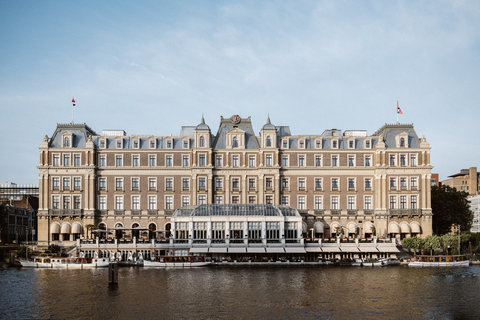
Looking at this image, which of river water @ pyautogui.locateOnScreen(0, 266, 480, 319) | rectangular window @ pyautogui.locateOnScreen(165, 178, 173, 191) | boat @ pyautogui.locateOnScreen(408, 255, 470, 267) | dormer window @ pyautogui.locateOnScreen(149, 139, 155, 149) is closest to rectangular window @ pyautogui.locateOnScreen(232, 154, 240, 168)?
rectangular window @ pyautogui.locateOnScreen(165, 178, 173, 191)

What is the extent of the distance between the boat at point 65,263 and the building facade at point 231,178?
1592cm

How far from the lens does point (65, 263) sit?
292ft

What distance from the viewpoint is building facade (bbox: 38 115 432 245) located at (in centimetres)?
10712

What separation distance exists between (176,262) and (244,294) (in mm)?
→ 33979

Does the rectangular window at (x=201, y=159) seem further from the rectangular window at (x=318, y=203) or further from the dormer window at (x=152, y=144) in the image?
the rectangular window at (x=318, y=203)

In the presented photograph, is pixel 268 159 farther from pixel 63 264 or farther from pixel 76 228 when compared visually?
pixel 63 264

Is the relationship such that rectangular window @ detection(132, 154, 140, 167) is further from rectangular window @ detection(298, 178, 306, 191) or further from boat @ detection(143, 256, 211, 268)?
rectangular window @ detection(298, 178, 306, 191)

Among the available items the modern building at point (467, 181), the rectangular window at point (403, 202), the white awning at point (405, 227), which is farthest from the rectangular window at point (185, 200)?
the modern building at point (467, 181)

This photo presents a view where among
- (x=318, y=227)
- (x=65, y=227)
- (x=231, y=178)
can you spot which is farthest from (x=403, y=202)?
(x=65, y=227)

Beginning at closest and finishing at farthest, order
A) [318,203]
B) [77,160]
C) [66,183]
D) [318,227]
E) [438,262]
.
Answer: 1. [438,262]
2. [318,227]
3. [66,183]
4. [77,160]
5. [318,203]

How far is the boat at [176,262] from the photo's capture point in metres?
88.8

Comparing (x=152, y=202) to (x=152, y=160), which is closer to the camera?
(x=152, y=202)

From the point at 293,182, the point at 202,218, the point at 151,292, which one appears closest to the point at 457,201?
the point at 293,182

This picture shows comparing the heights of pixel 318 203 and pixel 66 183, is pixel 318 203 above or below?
below
